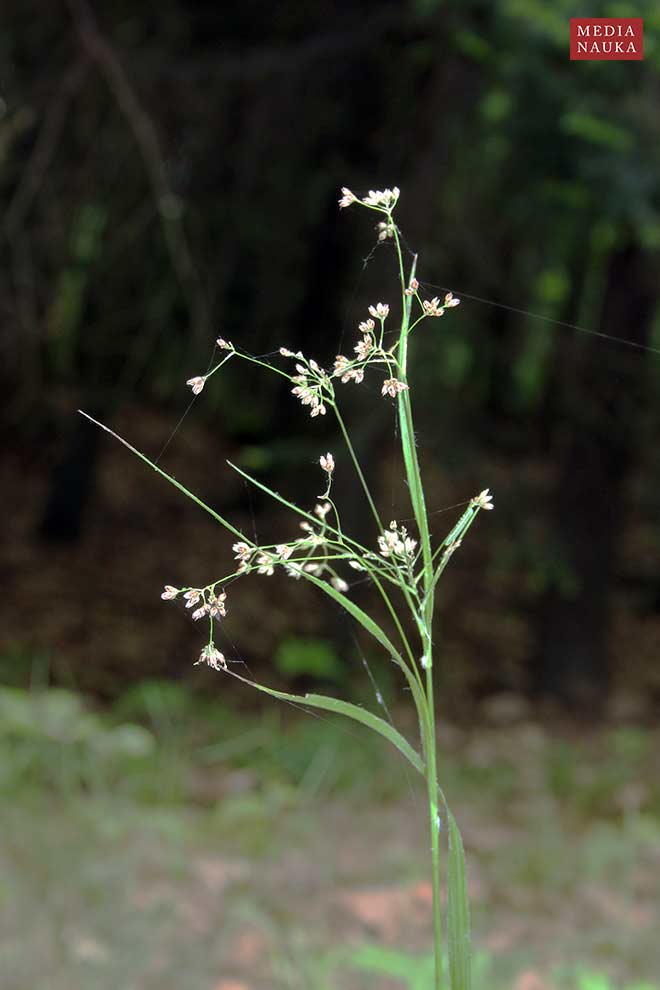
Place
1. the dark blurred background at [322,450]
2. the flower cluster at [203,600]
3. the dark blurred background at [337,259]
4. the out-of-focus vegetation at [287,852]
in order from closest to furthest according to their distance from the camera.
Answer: the flower cluster at [203,600] → the out-of-focus vegetation at [287,852] → the dark blurred background at [322,450] → the dark blurred background at [337,259]

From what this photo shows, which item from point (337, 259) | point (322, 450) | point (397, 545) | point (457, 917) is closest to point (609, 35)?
point (322, 450)

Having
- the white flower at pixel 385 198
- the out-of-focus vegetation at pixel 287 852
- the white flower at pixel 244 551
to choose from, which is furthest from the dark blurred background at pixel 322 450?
the white flower at pixel 385 198

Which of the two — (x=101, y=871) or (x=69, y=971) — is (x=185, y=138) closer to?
(x=101, y=871)

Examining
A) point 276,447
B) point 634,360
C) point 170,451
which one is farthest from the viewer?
point 170,451

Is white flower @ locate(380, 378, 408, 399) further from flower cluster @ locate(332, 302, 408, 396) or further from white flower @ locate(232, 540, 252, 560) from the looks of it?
white flower @ locate(232, 540, 252, 560)

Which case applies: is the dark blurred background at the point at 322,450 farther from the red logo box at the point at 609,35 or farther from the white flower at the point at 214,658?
the white flower at the point at 214,658

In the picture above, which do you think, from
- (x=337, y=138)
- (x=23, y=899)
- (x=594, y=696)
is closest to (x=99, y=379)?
(x=337, y=138)

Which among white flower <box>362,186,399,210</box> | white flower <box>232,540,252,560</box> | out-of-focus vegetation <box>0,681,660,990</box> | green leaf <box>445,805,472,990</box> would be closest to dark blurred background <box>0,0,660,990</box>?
out-of-focus vegetation <box>0,681,660,990</box>
